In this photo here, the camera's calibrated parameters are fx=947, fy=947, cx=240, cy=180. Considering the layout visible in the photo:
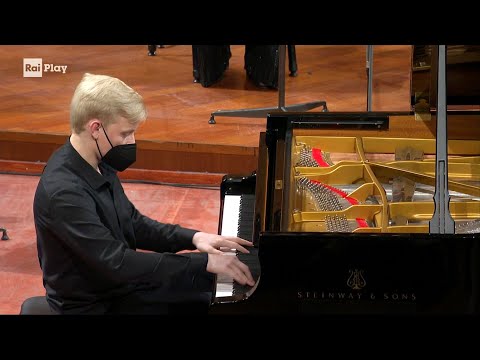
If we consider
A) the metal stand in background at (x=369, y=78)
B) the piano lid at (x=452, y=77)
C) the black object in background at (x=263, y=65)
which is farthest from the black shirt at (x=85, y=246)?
the black object in background at (x=263, y=65)

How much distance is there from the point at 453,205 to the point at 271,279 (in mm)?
864

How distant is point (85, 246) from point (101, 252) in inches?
2.1

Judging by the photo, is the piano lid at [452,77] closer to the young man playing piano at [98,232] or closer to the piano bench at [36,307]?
the young man playing piano at [98,232]

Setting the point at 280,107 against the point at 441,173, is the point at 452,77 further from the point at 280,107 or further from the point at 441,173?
the point at 280,107

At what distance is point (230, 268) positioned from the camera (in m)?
2.90

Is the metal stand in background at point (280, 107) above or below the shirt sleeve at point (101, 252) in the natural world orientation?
above

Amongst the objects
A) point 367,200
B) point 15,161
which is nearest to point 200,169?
point 15,161

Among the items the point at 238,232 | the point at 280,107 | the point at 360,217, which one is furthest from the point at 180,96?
the point at 360,217

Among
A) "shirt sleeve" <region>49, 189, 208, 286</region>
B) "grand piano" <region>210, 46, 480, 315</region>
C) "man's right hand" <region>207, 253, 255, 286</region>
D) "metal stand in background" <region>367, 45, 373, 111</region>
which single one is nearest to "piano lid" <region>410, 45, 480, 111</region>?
"grand piano" <region>210, 46, 480, 315</region>

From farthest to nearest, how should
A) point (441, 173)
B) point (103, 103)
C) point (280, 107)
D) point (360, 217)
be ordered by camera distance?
point (280, 107) → point (360, 217) → point (103, 103) → point (441, 173)

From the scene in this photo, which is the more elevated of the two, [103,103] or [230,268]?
[103,103]

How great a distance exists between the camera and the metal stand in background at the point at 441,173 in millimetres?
2791

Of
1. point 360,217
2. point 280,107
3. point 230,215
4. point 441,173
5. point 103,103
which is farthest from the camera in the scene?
point 280,107

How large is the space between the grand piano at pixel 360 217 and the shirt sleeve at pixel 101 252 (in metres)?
0.23
